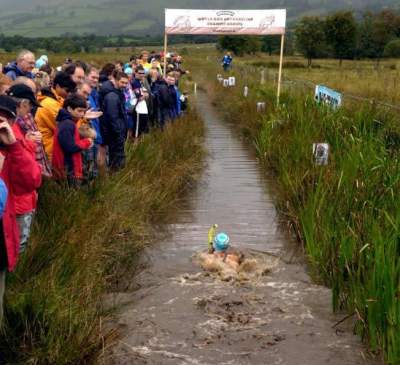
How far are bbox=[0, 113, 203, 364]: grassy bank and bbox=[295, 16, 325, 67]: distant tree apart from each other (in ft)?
172

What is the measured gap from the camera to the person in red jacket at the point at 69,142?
21.5 feet

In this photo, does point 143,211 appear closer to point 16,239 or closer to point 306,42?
point 16,239

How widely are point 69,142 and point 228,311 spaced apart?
2338 millimetres

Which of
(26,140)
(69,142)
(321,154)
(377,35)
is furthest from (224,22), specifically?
(377,35)

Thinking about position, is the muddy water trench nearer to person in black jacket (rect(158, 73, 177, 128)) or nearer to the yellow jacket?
the yellow jacket

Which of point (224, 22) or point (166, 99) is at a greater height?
point (224, 22)

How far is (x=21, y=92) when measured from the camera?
5.38 m

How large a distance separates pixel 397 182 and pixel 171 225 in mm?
2996

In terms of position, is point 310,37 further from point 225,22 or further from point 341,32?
point 225,22

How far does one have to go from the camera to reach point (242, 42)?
220ft

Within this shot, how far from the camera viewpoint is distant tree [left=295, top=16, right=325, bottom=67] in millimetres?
60688

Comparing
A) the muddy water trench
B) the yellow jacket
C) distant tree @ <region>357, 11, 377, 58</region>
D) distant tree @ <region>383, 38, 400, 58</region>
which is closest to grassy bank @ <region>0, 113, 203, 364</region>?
the muddy water trench

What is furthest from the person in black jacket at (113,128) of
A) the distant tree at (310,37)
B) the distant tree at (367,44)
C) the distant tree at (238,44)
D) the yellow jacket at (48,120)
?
the distant tree at (367,44)

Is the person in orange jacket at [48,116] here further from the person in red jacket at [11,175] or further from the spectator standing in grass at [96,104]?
the person in red jacket at [11,175]
